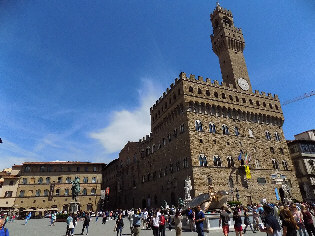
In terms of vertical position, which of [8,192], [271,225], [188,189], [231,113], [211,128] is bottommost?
[271,225]

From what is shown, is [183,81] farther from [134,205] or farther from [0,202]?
[0,202]

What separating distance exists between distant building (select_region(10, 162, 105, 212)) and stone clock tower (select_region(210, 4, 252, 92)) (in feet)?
113

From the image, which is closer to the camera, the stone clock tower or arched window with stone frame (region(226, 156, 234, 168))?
arched window with stone frame (region(226, 156, 234, 168))

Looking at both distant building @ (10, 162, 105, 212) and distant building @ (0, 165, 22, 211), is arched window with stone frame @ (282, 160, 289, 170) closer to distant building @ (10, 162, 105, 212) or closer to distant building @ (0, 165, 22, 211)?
distant building @ (10, 162, 105, 212)

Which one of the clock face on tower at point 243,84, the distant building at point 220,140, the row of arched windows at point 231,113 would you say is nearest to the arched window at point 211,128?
the distant building at point 220,140

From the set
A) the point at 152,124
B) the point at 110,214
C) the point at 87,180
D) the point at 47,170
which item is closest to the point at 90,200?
the point at 87,180

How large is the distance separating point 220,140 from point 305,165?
1878 centimetres

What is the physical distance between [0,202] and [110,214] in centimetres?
2570

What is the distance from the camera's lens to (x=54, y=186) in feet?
155

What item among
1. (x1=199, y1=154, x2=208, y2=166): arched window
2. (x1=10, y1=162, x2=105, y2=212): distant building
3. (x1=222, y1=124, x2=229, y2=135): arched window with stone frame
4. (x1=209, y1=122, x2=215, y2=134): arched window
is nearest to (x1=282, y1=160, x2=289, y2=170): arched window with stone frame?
(x1=222, y1=124, x2=229, y2=135): arched window with stone frame

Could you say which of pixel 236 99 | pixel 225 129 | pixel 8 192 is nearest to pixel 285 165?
pixel 225 129

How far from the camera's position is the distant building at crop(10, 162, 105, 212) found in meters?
45.8

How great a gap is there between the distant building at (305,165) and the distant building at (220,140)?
5061mm

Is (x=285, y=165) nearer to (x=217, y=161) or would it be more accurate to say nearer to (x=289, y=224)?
(x=217, y=161)
